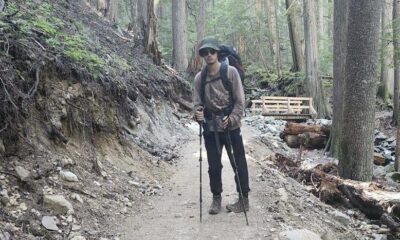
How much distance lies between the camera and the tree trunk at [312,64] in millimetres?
19609

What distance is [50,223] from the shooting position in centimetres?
437

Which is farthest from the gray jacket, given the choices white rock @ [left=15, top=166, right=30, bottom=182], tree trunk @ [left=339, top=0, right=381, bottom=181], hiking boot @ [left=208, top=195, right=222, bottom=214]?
tree trunk @ [left=339, top=0, right=381, bottom=181]

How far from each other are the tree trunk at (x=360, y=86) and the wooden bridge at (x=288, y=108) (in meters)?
11.3

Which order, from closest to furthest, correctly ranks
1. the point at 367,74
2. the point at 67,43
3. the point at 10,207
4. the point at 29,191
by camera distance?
1. the point at 10,207
2. the point at 29,191
3. the point at 67,43
4. the point at 367,74

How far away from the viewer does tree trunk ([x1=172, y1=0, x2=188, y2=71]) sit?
64.3 ft

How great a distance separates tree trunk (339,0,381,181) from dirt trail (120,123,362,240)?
1584 millimetres

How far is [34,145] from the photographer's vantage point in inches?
205

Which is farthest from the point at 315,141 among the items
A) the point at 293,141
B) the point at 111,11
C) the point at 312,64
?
the point at 111,11

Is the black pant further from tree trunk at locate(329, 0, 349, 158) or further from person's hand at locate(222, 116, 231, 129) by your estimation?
tree trunk at locate(329, 0, 349, 158)

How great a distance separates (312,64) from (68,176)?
16304mm

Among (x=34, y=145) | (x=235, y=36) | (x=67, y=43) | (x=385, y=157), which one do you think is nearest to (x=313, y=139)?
(x=385, y=157)

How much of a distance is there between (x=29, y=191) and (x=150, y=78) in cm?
773

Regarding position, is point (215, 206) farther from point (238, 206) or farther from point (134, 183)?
point (134, 183)

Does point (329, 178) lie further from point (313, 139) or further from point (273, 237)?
point (313, 139)
